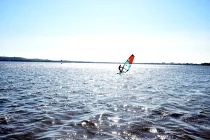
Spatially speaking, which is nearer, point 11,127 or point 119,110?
point 11,127

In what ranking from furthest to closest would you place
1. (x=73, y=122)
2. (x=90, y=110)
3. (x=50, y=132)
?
(x=90, y=110) → (x=73, y=122) → (x=50, y=132)

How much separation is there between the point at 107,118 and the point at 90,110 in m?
2.28

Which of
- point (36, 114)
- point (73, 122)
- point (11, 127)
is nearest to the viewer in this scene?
point (11, 127)

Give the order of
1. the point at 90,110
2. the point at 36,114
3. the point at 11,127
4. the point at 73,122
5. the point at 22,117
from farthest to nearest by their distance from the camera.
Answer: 1. the point at 90,110
2. the point at 36,114
3. the point at 22,117
4. the point at 73,122
5. the point at 11,127

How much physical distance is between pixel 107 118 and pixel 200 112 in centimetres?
688

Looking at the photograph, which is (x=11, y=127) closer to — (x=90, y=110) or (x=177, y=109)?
(x=90, y=110)

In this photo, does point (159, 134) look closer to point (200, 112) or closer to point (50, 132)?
point (50, 132)

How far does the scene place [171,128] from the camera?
30.6 feet

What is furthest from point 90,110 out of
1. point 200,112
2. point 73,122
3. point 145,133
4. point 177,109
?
point 200,112

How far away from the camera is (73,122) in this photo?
394 inches

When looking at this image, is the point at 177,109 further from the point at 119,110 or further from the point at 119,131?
the point at 119,131

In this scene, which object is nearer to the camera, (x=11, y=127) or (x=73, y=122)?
(x=11, y=127)

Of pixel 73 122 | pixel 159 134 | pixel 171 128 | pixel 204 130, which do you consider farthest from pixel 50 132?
pixel 204 130

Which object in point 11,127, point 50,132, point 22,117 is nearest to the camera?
point 50,132
